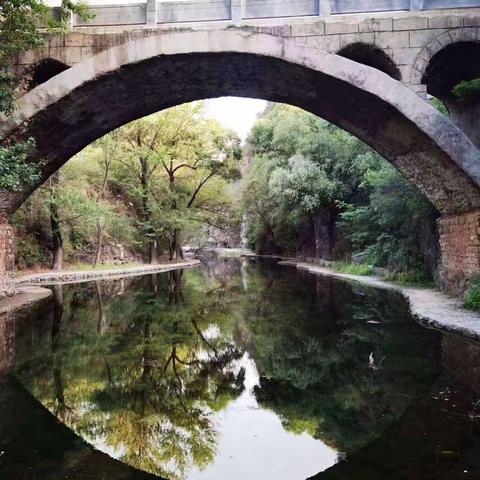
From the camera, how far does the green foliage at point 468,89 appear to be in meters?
11.5

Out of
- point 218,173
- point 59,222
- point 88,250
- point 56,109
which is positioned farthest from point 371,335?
point 218,173

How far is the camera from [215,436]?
15.5 feet

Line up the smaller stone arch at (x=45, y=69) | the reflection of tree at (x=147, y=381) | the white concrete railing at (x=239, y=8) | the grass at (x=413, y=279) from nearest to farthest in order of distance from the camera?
the reflection of tree at (x=147, y=381)
the white concrete railing at (x=239, y=8)
the smaller stone arch at (x=45, y=69)
the grass at (x=413, y=279)

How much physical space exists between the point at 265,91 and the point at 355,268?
1234cm

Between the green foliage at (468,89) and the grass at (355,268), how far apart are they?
11041mm

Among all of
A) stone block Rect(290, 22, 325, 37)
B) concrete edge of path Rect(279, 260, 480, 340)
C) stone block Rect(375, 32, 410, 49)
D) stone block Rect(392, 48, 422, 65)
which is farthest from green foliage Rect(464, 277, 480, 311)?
stone block Rect(290, 22, 325, 37)

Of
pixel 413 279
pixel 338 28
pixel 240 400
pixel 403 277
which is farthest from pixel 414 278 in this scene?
pixel 240 400

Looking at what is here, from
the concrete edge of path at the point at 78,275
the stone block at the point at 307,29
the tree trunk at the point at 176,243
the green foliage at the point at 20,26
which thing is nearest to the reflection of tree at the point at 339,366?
the stone block at the point at 307,29

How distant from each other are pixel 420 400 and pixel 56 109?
394 inches

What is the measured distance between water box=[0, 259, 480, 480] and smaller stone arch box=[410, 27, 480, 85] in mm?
5405

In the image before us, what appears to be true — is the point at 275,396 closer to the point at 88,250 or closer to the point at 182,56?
the point at 182,56

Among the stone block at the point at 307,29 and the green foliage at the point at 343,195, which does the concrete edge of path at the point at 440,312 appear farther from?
the stone block at the point at 307,29

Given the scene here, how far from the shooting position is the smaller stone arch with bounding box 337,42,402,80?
1112 centimetres

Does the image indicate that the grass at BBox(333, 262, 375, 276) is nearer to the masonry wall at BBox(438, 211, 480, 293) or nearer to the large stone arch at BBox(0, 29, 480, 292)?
the masonry wall at BBox(438, 211, 480, 293)
